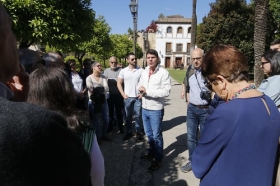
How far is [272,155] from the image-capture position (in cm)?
152

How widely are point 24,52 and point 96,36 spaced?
19.0 m

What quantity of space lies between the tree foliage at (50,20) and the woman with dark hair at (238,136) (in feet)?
13.8

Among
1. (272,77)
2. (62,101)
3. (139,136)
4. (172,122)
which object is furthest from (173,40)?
(62,101)

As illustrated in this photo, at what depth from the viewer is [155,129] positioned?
3.86 m

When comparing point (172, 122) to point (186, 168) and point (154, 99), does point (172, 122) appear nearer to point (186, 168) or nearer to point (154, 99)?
point (186, 168)

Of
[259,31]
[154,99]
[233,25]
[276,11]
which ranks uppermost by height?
[276,11]

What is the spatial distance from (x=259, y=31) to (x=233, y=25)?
48.3 ft

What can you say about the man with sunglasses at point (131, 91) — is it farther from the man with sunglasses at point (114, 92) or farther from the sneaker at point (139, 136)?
the man with sunglasses at point (114, 92)

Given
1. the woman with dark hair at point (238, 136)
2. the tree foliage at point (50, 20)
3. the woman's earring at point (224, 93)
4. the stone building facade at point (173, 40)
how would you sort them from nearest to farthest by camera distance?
the woman with dark hair at point (238, 136) → the woman's earring at point (224, 93) → the tree foliage at point (50, 20) → the stone building facade at point (173, 40)

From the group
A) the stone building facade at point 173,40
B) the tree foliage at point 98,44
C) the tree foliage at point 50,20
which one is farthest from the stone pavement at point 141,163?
the stone building facade at point 173,40

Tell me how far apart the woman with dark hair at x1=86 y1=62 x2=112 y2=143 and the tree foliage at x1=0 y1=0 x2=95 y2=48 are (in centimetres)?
101

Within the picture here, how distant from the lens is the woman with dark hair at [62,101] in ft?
5.07

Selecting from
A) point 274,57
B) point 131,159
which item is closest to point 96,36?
point 131,159

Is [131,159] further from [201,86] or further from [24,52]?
[24,52]
